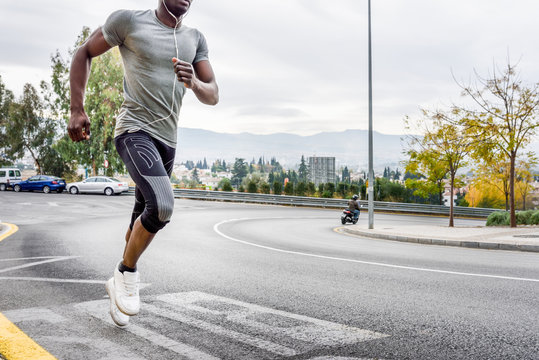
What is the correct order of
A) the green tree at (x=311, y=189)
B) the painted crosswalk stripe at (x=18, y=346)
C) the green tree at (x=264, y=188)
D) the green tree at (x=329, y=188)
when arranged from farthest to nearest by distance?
the green tree at (x=329, y=188) → the green tree at (x=311, y=189) → the green tree at (x=264, y=188) → the painted crosswalk stripe at (x=18, y=346)

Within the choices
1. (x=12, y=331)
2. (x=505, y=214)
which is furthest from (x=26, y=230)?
(x=505, y=214)

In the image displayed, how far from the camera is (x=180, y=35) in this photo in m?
3.62

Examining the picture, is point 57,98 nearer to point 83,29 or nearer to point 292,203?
point 83,29

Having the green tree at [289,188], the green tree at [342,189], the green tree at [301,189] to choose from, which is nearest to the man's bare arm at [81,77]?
the green tree at [289,188]

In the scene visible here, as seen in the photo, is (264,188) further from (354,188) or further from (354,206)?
(354,206)

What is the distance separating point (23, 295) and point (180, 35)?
281 centimetres

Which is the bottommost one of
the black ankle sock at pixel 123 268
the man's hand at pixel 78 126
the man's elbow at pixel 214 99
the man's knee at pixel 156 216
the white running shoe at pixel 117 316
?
the white running shoe at pixel 117 316

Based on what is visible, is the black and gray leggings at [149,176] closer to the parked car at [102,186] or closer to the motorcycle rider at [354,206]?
the motorcycle rider at [354,206]

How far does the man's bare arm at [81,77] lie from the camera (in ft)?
11.1

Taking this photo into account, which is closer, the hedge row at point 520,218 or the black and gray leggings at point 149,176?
the black and gray leggings at point 149,176

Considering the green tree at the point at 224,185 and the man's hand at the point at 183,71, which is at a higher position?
the man's hand at the point at 183,71

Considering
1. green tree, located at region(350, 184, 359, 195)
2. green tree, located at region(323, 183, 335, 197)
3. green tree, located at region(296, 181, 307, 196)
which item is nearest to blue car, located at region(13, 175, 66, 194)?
green tree, located at region(296, 181, 307, 196)

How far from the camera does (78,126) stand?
3340 mm

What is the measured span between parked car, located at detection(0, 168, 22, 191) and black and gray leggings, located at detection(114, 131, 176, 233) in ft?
135
